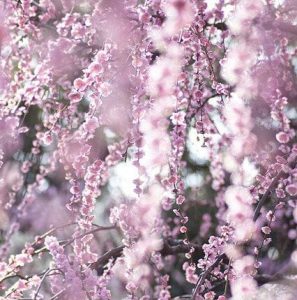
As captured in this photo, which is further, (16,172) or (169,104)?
(16,172)

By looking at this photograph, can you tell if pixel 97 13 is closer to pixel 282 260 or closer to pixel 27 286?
pixel 27 286

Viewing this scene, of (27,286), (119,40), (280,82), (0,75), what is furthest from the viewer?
(280,82)

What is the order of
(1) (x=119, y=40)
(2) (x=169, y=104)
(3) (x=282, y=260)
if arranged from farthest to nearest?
1. (3) (x=282, y=260)
2. (1) (x=119, y=40)
3. (2) (x=169, y=104)

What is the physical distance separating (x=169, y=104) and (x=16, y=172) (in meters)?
4.07

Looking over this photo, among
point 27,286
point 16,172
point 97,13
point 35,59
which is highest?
point 35,59

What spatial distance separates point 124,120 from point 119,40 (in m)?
0.88

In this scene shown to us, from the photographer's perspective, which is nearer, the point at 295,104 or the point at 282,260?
the point at 295,104

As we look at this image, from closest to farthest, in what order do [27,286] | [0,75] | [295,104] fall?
[27,286] < [0,75] < [295,104]

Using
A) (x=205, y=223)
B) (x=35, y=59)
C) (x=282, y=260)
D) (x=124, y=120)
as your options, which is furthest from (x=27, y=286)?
(x=205, y=223)

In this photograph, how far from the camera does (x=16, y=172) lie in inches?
225

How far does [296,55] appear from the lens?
3.82 m

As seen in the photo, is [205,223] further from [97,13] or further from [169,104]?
[169,104]

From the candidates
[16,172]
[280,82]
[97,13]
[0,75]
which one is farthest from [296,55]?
[16,172]

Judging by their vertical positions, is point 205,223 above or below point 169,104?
above
